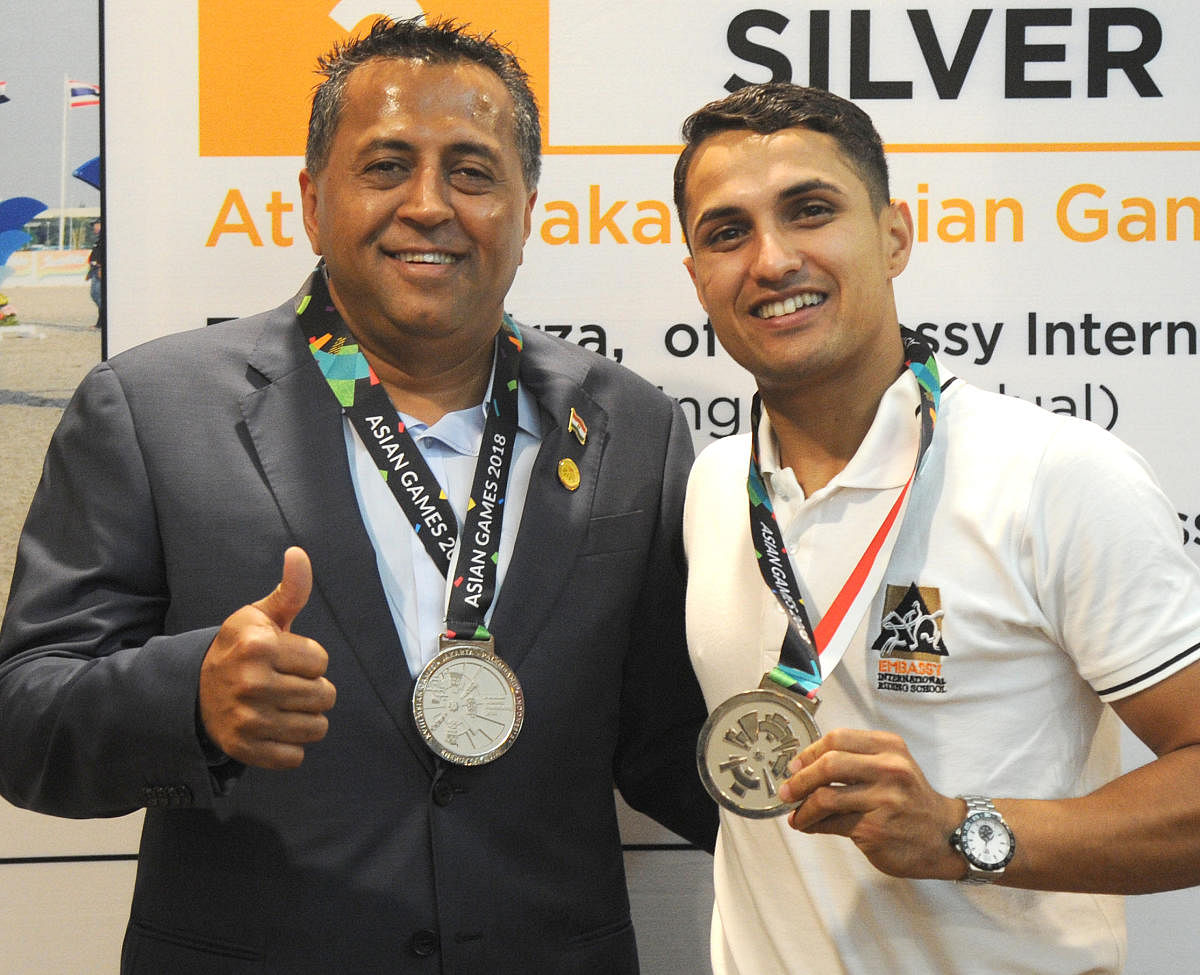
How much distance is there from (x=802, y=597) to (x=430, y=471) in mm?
737

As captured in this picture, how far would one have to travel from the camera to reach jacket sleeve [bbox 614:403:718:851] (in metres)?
2.55

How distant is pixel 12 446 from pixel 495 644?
146 centimetres

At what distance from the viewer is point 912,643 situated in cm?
200

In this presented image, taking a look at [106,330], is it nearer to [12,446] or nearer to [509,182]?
[12,446]

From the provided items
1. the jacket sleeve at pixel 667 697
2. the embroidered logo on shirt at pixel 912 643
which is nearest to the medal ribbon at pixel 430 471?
the jacket sleeve at pixel 667 697

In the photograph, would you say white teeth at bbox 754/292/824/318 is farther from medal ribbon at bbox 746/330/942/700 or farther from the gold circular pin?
the gold circular pin

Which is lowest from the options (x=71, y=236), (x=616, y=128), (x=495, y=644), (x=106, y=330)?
(x=495, y=644)

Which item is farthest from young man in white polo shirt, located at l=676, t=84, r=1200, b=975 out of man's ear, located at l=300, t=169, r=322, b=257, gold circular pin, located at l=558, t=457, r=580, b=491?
man's ear, located at l=300, t=169, r=322, b=257

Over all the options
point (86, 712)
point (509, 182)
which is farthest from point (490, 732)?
point (509, 182)

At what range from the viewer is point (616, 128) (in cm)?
298

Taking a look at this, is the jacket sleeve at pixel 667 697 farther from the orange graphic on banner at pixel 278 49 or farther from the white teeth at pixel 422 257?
the orange graphic on banner at pixel 278 49

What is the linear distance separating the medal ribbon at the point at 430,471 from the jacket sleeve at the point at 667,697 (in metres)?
0.37

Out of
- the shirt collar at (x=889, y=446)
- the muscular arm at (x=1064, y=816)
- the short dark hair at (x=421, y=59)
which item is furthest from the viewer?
the short dark hair at (x=421, y=59)

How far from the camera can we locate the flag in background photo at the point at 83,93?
9.75ft
